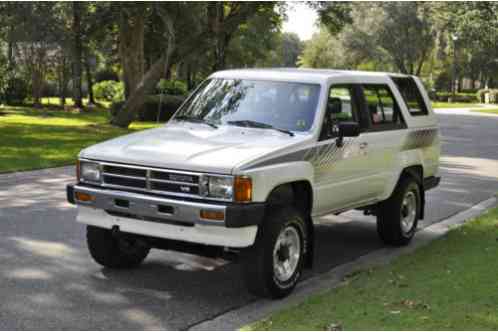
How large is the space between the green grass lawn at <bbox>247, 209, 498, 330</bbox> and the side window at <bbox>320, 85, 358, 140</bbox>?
1440 mm

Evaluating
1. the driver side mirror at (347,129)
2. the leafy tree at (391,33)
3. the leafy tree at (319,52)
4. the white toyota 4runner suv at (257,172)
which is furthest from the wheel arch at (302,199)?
the leafy tree at (319,52)

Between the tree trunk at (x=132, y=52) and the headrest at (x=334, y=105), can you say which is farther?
the tree trunk at (x=132, y=52)

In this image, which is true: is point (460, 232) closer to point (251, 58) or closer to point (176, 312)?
point (176, 312)

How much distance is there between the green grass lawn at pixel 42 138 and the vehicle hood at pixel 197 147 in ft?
28.4

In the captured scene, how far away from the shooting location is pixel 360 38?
260 feet

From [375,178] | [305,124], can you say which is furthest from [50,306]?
[375,178]

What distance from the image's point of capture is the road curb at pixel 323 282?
617 centimetres

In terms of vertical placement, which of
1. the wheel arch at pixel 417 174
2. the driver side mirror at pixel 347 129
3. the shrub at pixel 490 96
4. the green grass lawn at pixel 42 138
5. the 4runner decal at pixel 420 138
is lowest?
the shrub at pixel 490 96

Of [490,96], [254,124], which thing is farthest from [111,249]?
[490,96]

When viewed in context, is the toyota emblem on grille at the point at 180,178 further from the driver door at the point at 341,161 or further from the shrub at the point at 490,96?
the shrub at the point at 490,96

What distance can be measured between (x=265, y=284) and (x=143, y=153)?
5.02ft

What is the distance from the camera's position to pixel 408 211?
9469 mm

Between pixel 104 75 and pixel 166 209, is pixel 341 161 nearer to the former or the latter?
pixel 166 209

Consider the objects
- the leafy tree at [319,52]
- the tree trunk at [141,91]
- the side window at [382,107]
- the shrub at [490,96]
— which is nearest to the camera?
the side window at [382,107]
